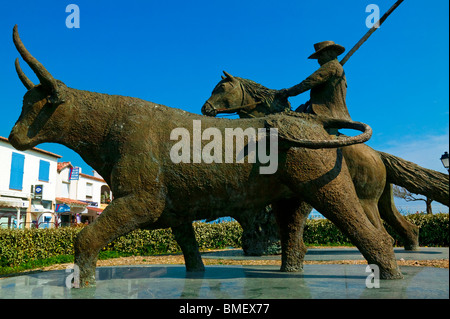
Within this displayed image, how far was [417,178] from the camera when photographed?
218 inches

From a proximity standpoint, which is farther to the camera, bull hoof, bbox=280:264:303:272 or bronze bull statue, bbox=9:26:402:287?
bull hoof, bbox=280:264:303:272

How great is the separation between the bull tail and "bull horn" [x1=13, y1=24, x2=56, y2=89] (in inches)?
187

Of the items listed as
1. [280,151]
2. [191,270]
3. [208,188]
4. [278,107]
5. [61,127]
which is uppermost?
[278,107]

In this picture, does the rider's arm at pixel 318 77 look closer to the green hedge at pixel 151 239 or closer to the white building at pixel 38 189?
the green hedge at pixel 151 239

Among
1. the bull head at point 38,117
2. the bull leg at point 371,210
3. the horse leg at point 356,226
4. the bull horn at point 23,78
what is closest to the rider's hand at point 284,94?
the bull leg at point 371,210

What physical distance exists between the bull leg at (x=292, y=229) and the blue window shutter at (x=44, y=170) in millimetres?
25551

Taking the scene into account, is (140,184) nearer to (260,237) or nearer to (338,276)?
(338,276)

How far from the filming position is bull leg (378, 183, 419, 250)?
709cm

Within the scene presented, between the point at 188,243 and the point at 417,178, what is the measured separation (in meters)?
3.62

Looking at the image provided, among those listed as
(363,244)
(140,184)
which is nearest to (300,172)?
(363,244)

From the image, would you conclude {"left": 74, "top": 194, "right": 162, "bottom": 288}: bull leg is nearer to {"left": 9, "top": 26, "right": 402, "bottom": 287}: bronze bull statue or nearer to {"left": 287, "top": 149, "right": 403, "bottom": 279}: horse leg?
{"left": 9, "top": 26, "right": 402, "bottom": 287}: bronze bull statue

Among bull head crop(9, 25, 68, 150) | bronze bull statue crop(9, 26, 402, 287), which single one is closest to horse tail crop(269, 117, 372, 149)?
bronze bull statue crop(9, 26, 402, 287)

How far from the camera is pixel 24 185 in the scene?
79.3 ft

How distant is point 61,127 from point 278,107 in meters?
3.80
